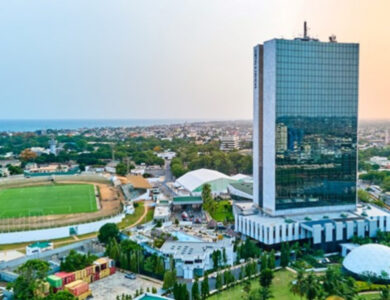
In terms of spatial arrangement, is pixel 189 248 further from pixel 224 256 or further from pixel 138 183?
pixel 138 183

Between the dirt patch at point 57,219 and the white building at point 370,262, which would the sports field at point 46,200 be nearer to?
the dirt patch at point 57,219

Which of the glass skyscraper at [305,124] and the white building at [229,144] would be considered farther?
the white building at [229,144]

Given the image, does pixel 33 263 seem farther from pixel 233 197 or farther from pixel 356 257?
pixel 233 197

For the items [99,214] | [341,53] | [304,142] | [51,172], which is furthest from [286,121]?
[51,172]

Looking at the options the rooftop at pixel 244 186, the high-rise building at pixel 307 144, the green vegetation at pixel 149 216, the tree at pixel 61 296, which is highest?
the high-rise building at pixel 307 144

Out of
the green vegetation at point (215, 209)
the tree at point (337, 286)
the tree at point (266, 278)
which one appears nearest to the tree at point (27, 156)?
the green vegetation at point (215, 209)

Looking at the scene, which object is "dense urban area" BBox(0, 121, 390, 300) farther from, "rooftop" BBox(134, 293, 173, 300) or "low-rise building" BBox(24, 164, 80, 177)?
"low-rise building" BBox(24, 164, 80, 177)

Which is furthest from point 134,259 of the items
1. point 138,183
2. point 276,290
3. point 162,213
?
point 138,183
